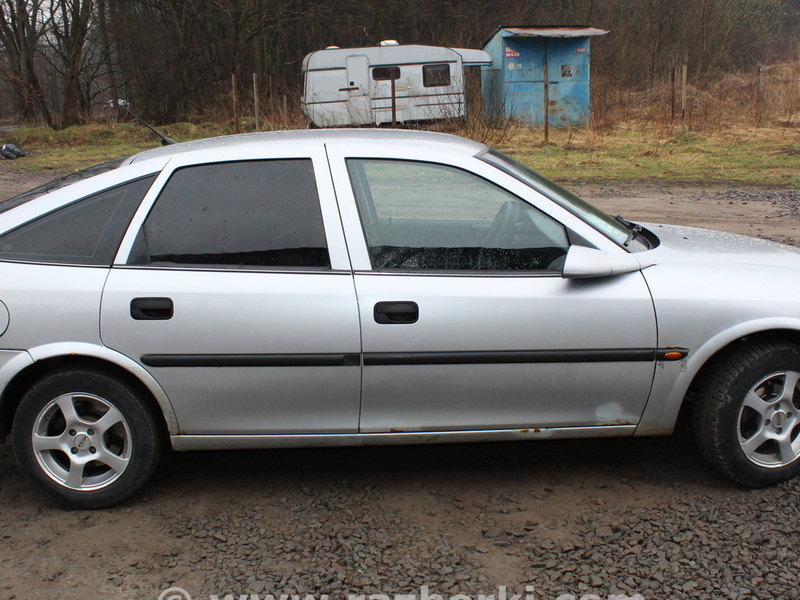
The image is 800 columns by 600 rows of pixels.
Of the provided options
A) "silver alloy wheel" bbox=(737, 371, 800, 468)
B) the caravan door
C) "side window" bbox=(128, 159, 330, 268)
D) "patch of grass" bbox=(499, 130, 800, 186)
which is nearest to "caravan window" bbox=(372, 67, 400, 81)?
the caravan door

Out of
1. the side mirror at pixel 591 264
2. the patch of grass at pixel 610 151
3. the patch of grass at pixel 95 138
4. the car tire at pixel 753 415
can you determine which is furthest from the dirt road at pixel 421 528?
the patch of grass at pixel 95 138

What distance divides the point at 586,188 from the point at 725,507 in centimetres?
1039

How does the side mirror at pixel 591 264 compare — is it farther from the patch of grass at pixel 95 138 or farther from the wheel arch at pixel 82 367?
the patch of grass at pixel 95 138

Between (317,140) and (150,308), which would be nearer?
(150,308)

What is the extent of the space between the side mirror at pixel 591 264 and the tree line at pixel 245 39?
2261 centimetres

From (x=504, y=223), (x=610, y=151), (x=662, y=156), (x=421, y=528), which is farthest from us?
(x=610, y=151)

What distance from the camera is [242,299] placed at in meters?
3.25

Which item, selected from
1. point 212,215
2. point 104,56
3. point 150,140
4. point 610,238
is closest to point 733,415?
point 610,238

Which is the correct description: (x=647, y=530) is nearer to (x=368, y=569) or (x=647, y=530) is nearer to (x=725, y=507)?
(x=725, y=507)

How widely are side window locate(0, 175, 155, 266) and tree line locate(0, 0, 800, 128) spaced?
22062 millimetres

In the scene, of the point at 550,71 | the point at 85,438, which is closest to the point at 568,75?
the point at 550,71

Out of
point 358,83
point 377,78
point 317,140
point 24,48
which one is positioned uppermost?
point 24,48

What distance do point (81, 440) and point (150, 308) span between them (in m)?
0.64

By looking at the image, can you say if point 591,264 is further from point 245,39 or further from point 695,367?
point 245,39
